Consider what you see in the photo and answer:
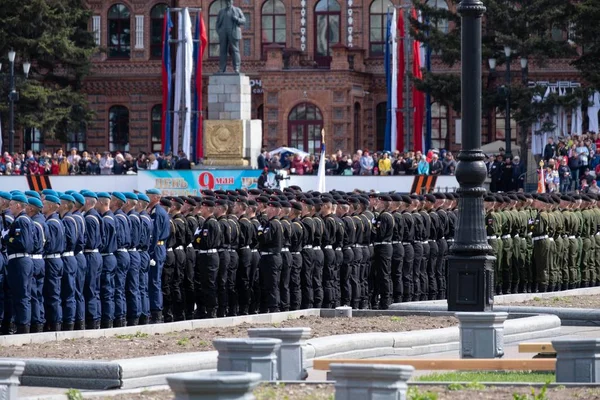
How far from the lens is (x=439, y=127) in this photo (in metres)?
59.7

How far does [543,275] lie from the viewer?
25000 mm

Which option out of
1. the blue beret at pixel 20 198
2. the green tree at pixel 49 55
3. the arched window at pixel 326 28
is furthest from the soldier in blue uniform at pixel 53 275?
the arched window at pixel 326 28

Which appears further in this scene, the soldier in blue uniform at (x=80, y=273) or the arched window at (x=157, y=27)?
the arched window at (x=157, y=27)

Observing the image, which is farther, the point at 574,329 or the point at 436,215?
the point at 436,215

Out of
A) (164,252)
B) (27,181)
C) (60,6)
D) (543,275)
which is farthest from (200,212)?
(60,6)

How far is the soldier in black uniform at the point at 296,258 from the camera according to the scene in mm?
20219

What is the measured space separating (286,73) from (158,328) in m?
41.6

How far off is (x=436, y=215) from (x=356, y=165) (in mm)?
21782

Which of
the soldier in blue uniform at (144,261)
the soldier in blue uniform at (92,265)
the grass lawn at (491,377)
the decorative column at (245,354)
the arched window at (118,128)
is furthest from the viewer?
the arched window at (118,128)

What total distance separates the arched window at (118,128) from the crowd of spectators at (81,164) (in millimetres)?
14197

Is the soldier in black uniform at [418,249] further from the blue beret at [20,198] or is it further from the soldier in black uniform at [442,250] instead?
the blue beret at [20,198]

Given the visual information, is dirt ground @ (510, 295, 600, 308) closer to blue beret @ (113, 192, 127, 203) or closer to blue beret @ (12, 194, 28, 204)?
blue beret @ (113, 192, 127, 203)

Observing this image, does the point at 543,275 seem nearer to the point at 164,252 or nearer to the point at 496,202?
the point at 496,202

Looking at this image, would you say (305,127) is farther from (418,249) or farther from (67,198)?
(67,198)
